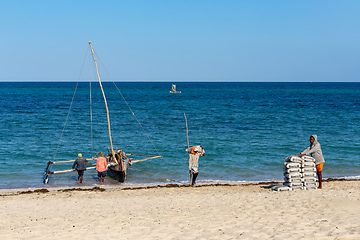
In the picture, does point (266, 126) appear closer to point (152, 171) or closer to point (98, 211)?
point (152, 171)

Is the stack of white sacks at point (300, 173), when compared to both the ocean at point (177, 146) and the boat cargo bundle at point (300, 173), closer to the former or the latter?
the boat cargo bundle at point (300, 173)

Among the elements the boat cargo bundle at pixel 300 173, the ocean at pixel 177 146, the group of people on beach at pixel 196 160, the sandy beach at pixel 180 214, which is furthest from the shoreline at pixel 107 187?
the boat cargo bundle at pixel 300 173

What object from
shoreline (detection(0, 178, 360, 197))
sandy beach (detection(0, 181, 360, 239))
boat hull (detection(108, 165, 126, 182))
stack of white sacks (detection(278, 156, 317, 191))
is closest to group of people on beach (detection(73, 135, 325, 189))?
stack of white sacks (detection(278, 156, 317, 191))

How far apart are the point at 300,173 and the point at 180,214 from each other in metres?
5.67

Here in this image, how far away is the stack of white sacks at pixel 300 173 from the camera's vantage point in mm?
14547

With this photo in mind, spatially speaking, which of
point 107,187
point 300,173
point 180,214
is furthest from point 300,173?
point 107,187

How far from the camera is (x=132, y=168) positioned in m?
21.8

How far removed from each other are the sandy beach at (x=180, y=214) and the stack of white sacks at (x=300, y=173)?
0.55m

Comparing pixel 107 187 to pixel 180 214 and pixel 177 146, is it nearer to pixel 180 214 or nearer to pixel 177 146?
pixel 180 214

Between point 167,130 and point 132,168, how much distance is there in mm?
15553

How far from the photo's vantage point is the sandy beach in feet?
31.1

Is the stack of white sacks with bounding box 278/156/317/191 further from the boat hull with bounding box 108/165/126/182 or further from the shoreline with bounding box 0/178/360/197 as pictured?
the boat hull with bounding box 108/165/126/182

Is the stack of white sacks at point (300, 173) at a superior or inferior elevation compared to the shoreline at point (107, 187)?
superior

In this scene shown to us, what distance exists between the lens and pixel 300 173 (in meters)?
14.6
